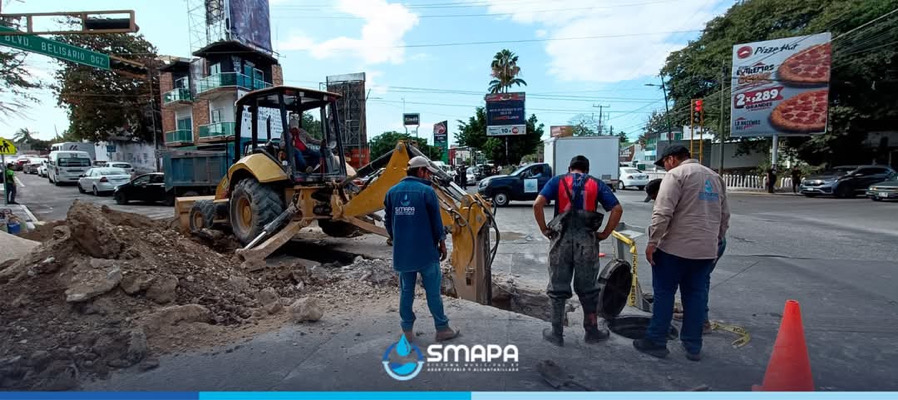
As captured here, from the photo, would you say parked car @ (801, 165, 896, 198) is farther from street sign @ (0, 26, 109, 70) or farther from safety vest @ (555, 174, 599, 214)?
street sign @ (0, 26, 109, 70)

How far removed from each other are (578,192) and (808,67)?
24.8m

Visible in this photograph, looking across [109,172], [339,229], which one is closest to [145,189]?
[109,172]

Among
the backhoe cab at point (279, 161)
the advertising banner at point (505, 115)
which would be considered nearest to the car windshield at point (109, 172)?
the backhoe cab at point (279, 161)

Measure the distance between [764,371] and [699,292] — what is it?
627 millimetres

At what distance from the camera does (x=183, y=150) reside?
17047 mm

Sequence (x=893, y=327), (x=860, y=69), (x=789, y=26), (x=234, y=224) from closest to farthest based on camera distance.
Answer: (x=893, y=327) < (x=234, y=224) < (x=860, y=69) < (x=789, y=26)

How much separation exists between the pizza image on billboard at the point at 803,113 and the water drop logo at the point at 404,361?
26105mm

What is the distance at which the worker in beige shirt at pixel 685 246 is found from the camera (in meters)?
3.39

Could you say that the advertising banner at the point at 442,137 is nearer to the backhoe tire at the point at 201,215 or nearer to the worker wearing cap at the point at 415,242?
the backhoe tire at the point at 201,215

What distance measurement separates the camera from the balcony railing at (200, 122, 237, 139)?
37.7 ft

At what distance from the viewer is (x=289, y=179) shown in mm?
6375

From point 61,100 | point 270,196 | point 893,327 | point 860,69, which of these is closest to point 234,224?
point 270,196

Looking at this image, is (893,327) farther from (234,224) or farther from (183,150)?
(183,150)

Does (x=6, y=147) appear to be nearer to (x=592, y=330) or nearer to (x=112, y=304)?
(x=112, y=304)
